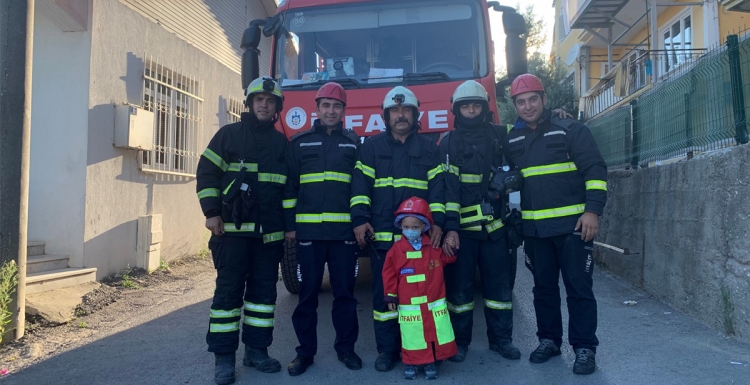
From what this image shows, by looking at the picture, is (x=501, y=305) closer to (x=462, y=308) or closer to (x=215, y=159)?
(x=462, y=308)

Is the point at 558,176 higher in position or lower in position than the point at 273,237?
higher

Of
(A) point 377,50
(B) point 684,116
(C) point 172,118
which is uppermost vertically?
(A) point 377,50

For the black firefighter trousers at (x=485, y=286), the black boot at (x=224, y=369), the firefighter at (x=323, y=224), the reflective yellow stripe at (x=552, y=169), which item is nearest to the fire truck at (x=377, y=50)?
the firefighter at (x=323, y=224)

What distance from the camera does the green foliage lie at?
172 inches

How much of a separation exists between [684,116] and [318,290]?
13.4 ft

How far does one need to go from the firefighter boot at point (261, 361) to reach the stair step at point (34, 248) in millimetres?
3606

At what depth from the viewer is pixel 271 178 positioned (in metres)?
3.98

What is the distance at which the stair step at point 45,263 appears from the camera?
5828mm

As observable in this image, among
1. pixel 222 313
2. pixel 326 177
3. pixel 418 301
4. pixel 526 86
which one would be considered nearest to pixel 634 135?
pixel 526 86

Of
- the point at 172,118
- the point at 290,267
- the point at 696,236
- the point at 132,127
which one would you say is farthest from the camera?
the point at 172,118

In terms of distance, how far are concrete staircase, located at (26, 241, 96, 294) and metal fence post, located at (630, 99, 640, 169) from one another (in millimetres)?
6572

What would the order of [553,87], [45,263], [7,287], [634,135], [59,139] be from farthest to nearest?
[553,87] → [634,135] → [59,139] → [45,263] → [7,287]

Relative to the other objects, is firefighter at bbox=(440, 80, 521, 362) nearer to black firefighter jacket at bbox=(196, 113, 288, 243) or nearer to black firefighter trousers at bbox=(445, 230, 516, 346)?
black firefighter trousers at bbox=(445, 230, 516, 346)

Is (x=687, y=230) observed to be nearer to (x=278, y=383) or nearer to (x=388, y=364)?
(x=388, y=364)
